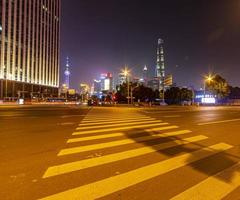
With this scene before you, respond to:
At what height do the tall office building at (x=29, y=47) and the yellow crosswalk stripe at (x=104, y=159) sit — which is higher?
the tall office building at (x=29, y=47)

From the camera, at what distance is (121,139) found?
444 inches

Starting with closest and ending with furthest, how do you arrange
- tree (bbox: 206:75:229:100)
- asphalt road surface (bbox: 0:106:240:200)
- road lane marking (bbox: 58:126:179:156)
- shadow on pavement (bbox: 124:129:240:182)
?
asphalt road surface (bbox: 0:106:240:200)
shadow on pavement (bbox: 124:129:240:182)
road lane marking (bbox: 58:126:179:156)
tree (bbox: 206:75:229:100)

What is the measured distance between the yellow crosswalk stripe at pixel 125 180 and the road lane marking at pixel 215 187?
1024 mm

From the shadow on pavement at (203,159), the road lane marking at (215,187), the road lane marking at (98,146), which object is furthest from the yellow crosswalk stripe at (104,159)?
the road lane marking at (215,187)

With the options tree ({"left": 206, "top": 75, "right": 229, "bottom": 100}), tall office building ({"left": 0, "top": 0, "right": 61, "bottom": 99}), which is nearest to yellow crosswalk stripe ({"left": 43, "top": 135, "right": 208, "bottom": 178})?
tree ({"left": 206, "top": 75, "right": 229, "bottom": 100})

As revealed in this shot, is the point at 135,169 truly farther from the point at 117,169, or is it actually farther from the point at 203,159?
the point at 203,159

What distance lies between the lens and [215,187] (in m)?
5.69

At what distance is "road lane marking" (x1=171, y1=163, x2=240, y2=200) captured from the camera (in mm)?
5189

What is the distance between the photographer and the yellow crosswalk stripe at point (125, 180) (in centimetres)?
510

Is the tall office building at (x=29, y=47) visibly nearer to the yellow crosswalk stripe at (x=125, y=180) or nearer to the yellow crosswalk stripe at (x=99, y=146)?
the yellow crosswalk stripe at (x=99, y=146)

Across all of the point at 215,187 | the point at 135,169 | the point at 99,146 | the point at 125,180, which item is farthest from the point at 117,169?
the point at 99,146

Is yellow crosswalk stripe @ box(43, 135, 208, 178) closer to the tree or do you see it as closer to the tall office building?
the tree

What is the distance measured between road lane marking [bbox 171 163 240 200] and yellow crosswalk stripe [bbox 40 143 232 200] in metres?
1.02

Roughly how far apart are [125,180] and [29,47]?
→ 126650 mm
